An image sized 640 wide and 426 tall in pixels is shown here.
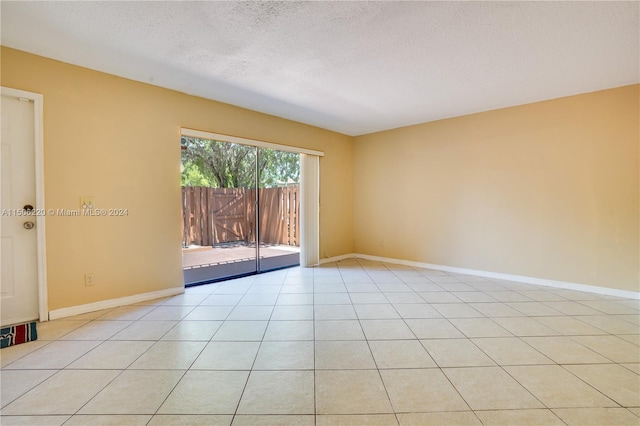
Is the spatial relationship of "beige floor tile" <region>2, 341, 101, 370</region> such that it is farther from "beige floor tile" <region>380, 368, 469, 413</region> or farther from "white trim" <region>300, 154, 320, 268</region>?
"white trim" <region>300, 154, 320, 268</region>

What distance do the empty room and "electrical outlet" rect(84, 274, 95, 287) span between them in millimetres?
20

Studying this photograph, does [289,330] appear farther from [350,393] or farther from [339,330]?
[350,393]

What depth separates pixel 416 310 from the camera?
2.91 m

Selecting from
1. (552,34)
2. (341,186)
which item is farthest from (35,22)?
(341,186)

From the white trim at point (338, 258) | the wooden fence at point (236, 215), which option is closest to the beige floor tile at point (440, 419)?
the white trim at point (338, 258)

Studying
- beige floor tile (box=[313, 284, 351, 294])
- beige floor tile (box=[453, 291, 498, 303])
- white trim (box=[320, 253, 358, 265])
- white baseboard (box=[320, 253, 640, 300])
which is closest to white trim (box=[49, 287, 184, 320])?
beige floor tile (box=[313, 284, 351, 294])

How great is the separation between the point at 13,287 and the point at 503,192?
5.88 m

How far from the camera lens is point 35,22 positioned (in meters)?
2.10

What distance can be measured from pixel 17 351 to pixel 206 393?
5.61 ft

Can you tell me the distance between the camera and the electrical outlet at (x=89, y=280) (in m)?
2.84

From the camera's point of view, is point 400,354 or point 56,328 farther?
point 56,328

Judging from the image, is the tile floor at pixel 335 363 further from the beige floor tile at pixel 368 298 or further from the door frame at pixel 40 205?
the door frame at pixel 40 205

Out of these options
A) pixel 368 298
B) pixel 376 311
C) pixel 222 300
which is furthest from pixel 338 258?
pixel 222 300

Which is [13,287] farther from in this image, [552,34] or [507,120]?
[507,120]
